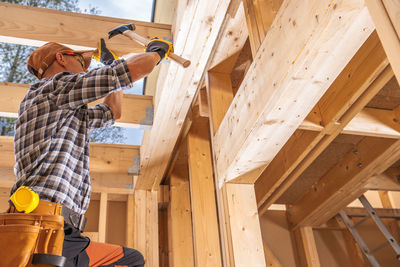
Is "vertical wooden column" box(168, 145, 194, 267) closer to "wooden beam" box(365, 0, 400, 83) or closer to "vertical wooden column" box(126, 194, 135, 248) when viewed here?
"vertical wooden column" box(126, 194, 135, 248)

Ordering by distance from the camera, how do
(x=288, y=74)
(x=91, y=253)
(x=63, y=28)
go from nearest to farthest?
(x=288, y=74) → (x=91, y=253) → (x=63, y=28)

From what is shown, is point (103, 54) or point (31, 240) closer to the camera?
point (31, 240)

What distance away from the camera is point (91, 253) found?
6.20 ft

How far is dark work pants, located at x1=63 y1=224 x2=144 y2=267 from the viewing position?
1.58 m

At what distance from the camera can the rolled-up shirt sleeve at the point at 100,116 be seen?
196 centimetres

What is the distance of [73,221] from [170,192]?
2.42 metres

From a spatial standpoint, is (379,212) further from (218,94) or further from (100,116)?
(100,116)

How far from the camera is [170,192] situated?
13.0 ft

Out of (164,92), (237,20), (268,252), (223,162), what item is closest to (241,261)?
(223,162)

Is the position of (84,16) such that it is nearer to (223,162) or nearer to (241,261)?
(223,162)

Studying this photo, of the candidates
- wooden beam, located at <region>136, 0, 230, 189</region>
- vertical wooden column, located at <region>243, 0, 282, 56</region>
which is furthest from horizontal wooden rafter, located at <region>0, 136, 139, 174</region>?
vertical wooden column, located at <region>243, 0, 282, 56</region>

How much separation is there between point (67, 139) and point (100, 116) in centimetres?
30

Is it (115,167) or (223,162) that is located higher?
(115,167)

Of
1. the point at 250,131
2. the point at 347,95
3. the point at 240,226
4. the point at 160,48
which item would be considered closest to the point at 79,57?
the point at 160,48
